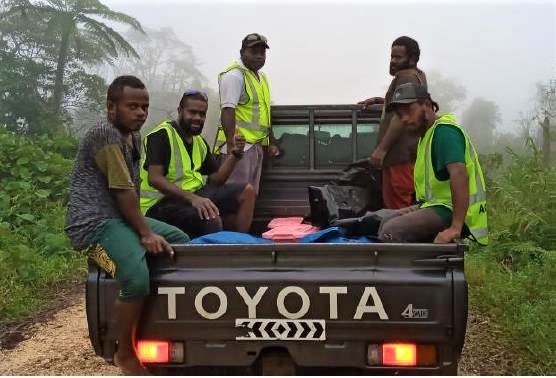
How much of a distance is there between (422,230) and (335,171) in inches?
76.1

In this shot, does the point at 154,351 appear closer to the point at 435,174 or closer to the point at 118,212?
the point at 118,212

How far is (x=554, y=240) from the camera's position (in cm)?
564

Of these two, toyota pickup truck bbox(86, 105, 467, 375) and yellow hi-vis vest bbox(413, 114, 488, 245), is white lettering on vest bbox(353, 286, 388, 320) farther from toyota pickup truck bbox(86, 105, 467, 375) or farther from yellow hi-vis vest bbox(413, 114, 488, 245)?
yellow hi-vis vest bbox(413, 114, 488, 245)

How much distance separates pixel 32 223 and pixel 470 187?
6.23 m

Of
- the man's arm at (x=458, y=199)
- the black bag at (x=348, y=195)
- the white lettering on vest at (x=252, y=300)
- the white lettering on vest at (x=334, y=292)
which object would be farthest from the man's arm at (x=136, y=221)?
the black bag at (x=348, y=195)

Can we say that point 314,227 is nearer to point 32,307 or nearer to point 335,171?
A: point 335,171

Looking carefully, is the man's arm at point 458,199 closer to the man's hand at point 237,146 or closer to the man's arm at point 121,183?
the man's arm at point 121,183

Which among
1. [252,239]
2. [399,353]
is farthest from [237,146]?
[399,353]

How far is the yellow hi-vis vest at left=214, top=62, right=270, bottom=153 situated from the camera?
432 centimetres

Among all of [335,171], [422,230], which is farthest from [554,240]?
[422,230]

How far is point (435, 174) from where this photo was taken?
291 centimetres

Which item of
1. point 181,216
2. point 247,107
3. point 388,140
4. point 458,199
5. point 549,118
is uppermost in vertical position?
point 549,118

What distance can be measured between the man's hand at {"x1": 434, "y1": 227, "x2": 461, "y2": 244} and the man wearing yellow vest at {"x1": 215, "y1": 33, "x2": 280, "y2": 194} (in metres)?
1.84

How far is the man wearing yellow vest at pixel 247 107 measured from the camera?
4.20 m
